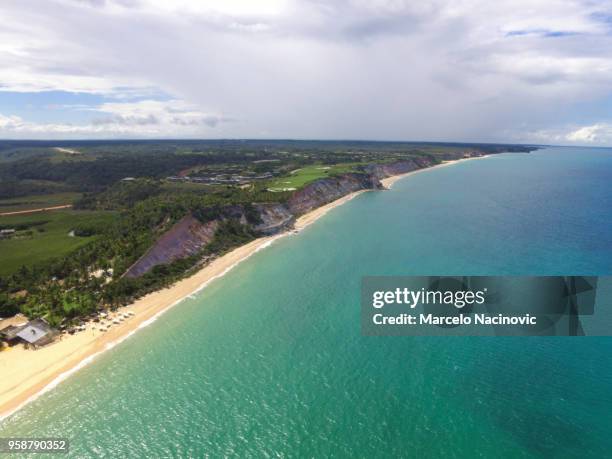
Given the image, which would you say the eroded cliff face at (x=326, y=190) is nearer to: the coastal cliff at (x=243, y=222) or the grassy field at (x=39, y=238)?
the coastal cliff at (x=243, y=222)

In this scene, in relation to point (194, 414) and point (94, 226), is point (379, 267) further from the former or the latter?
point (94, 226)

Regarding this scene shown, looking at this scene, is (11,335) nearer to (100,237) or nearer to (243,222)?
(100,237)

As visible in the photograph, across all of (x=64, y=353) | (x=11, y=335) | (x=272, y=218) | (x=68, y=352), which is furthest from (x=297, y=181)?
(x=11, y=335)

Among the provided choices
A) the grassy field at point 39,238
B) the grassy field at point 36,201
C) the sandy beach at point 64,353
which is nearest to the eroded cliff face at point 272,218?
the sandy beach at point 64,353

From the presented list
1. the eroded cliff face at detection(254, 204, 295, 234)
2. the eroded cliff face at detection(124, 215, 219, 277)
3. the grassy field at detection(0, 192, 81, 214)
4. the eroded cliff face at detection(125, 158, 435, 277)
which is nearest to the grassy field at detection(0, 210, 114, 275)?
the grassy field at detection(0, 192, 81, 214)

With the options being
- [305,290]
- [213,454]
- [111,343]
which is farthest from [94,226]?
[213,454]

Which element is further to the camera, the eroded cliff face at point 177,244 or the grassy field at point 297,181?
the grassy field at point 297,181

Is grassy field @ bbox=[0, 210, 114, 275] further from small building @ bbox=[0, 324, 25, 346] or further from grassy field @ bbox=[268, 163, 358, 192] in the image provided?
grassy field @ bbox=[268, 163, 358, 192]
